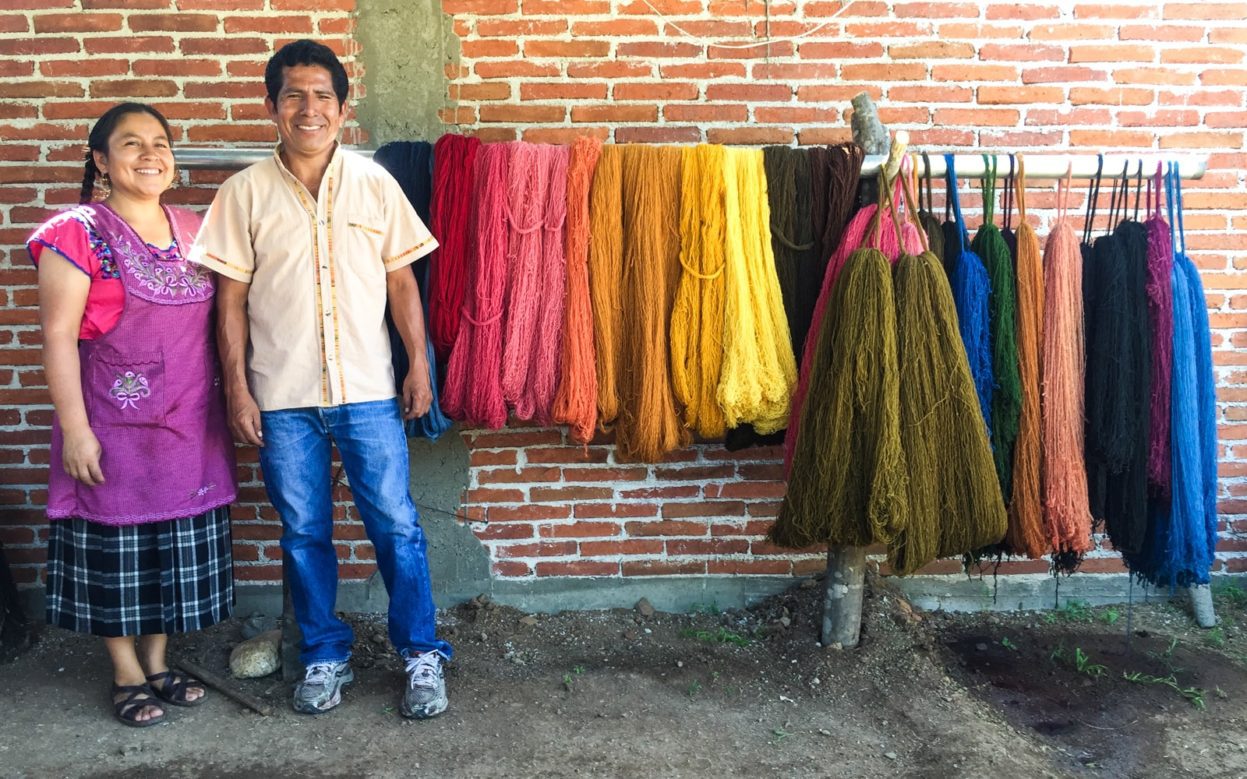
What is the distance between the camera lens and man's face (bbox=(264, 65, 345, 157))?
287 centimetres

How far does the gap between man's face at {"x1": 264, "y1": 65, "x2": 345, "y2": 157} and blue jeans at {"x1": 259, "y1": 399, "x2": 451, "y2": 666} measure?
848mm

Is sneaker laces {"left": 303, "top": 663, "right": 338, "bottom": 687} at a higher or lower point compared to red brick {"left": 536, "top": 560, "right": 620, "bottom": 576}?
lower

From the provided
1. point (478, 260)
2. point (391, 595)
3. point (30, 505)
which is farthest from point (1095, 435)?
point (30, 505)

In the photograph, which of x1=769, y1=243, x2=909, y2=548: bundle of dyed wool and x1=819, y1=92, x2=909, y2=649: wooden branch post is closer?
x1=769, y1=243, x2=909, y2=548: bundle of dyed wool

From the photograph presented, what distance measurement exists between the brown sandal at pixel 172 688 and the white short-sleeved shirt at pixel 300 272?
1.06 metres

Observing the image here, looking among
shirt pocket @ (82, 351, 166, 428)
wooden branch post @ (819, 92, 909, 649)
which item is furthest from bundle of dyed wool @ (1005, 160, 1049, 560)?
shirt pocket @ (82, 351, 166, 428)

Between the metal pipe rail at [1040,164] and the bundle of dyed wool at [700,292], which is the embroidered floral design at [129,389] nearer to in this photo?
the metal pipe rail at [1040,164]

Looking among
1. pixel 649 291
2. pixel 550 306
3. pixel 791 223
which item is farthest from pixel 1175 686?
pixel 550 306

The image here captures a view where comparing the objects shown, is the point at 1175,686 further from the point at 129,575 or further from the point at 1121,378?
the point at 129,575

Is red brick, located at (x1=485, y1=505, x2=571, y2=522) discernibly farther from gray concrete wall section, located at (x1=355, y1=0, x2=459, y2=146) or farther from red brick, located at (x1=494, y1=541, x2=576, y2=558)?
gray concrete wall section, located at (x1=355, y1=0, x2=459, y2=146)


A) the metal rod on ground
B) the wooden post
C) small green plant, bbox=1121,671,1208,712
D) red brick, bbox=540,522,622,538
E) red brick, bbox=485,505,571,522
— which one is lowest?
small green plant, bbox=1121,671,1208,712

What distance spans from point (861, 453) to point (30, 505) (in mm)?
3301

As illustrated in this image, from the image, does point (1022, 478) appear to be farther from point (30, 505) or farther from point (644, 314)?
point (30, 505)

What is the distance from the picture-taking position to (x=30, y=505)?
12.4 ft
